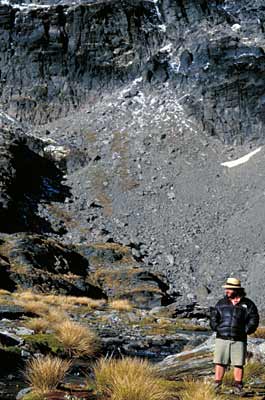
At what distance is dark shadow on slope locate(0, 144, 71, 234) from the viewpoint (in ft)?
216

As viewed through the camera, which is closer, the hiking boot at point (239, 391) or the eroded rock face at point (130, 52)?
the hiking boot at point (239, 391)

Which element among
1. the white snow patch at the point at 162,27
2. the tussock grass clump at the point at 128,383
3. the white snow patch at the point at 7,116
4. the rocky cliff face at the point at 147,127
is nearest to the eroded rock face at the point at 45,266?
the rocky cliff face at the point at 147,127

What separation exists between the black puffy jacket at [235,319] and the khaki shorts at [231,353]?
0.13 metres

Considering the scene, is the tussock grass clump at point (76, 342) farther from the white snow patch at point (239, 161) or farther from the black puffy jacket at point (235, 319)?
the white snow patch at point (239, 161)

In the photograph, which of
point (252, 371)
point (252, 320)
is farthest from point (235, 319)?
point (252, 371)

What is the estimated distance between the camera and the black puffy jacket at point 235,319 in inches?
437

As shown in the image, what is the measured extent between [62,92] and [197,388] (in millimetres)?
101457

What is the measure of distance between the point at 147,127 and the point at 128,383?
84.6 meters

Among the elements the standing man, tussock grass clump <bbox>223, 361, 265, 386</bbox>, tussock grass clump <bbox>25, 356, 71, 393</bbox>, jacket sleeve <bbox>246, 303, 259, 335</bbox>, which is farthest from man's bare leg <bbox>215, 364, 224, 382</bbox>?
tussock grass clump <bbox>25, 356, 71, 393</bbox>

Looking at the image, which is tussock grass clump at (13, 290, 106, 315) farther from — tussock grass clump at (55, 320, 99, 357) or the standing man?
the standing man

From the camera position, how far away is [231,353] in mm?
11234

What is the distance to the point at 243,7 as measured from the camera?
112 meters

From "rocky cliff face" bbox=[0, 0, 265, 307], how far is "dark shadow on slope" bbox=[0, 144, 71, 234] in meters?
0.25

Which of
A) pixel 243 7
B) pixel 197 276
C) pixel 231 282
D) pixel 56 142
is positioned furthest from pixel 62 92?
pixel 231 282
